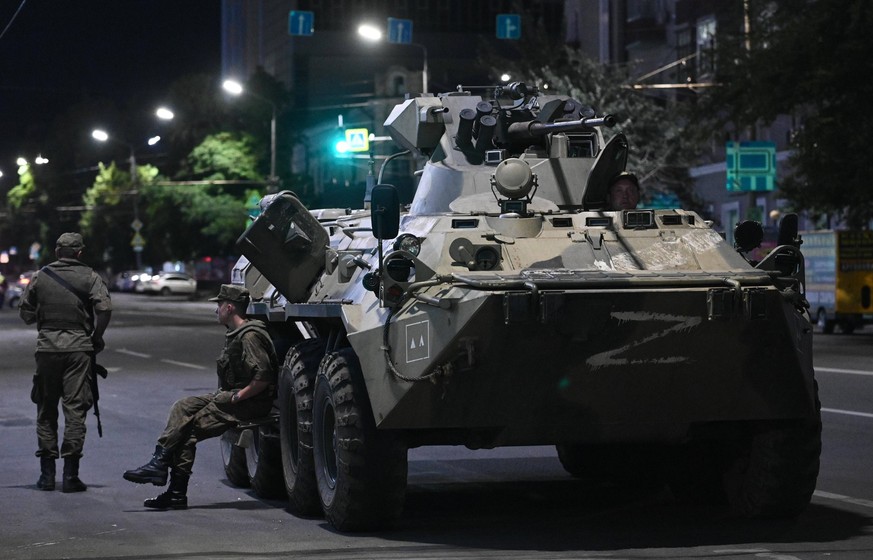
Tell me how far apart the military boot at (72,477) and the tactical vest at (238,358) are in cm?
158

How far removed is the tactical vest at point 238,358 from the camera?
12.5 metres

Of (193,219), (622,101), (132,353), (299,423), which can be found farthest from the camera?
(193,219)

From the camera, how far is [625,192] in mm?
12188

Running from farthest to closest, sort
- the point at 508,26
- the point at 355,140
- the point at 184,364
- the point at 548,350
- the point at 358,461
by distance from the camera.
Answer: the point at 508,26 → the point at 355,140 → the point at 184,364 → the point at 358,461 → the point at 548,350

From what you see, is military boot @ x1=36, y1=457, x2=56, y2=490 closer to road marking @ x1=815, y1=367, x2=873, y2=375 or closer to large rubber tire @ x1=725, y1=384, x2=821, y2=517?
large rubber tire @ x1=725, y1=384, x2=821, y2=517

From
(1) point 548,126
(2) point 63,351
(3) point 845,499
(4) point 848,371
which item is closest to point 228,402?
(2) point 63,351

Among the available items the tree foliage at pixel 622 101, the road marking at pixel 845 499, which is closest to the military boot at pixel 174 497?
the road marking at pixel 845 499

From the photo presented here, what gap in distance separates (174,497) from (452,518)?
1965mm

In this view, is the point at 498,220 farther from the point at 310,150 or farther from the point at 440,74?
the point at 440,74

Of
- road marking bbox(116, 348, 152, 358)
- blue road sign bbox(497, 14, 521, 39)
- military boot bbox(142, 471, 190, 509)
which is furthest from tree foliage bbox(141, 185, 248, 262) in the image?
military boot bbox(142, 471, 190, 509)

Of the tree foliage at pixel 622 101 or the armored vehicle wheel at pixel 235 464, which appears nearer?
the armored vehicle wheel at pixel 235 464

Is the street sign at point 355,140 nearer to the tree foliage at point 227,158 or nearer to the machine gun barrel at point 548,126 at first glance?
the machine gun barrel at point 548,126

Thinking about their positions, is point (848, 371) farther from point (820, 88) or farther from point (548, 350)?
point (548, 350)

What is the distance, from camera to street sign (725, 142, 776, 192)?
41.2 meters
